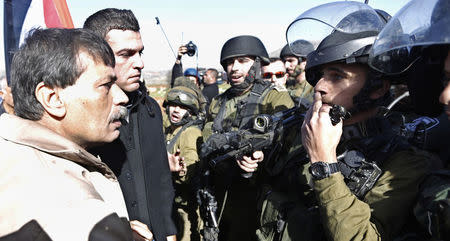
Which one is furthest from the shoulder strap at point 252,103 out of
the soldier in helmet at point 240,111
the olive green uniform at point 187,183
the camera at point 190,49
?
the camera at point 190,49

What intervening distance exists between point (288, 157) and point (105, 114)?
1466 mm

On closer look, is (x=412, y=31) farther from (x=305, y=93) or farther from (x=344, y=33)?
(x=305, y=93)

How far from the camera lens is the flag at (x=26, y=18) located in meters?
2.81

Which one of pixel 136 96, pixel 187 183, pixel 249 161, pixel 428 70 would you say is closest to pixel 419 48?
pixel 428 70

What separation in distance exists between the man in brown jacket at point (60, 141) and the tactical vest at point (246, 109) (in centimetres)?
215

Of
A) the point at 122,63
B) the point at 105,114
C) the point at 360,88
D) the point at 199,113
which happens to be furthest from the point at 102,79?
the point at 199,113

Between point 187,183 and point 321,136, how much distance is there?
9.11ft

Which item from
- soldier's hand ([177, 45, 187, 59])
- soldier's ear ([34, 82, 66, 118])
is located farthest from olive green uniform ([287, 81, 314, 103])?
soldier's hand ([177, 45, 187, 59])

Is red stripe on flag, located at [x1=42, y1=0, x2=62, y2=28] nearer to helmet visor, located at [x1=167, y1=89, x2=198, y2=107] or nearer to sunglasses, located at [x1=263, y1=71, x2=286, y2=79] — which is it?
helmet visor, located at [x1=167, y1=89, x2=198, y2=107]

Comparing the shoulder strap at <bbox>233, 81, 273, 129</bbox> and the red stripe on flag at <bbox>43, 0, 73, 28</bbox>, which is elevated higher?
the red stripe on flag at <bbox>43, 0, 73, 28</bbox>

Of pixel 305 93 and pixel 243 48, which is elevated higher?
pixel 243 48

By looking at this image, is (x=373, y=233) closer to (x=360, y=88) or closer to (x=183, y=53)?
(x=360, y=88)

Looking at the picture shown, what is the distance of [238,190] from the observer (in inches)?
155

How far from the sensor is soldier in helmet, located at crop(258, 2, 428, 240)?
180 cm
